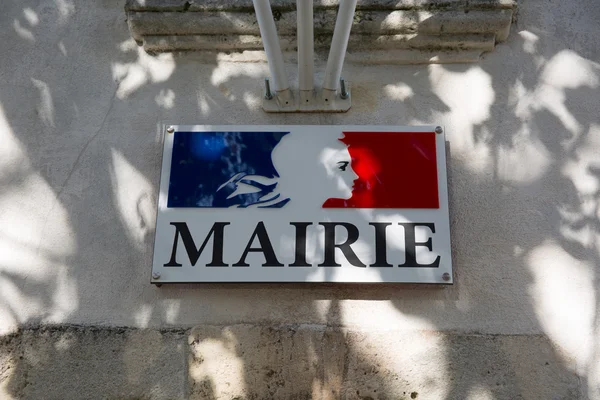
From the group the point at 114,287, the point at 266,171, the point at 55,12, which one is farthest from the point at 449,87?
the point at 55,12

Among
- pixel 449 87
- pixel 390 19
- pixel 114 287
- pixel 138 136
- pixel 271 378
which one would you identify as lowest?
pixel 271 378

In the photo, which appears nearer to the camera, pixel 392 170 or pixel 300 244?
pixel 300 244

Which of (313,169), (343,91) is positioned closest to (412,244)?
(313,169)

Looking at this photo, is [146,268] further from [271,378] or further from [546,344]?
[546,344]

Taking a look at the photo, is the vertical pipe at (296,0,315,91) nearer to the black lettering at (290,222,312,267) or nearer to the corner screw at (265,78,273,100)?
the corner screw at (265,78,273,100)

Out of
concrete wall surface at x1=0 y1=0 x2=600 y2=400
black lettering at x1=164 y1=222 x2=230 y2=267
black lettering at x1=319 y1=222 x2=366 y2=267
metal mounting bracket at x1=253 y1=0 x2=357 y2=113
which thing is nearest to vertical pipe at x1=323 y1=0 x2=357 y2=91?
metal mounting bracket at x1=253 y1=0 x2=357 y2=113

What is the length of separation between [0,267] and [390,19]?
2.39m

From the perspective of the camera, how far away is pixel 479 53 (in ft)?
12.4

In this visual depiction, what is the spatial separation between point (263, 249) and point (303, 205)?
0.97 feet

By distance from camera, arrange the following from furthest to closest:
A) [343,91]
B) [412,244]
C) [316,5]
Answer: [316,5] → [343,91] → [412,244]

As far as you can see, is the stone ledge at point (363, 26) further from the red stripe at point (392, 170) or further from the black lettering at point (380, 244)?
the black lettering at point (380, 244)

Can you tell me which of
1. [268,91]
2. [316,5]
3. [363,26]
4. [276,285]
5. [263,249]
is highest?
[316,5]

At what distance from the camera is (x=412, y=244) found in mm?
3268

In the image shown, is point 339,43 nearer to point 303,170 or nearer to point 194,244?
point 303,170
